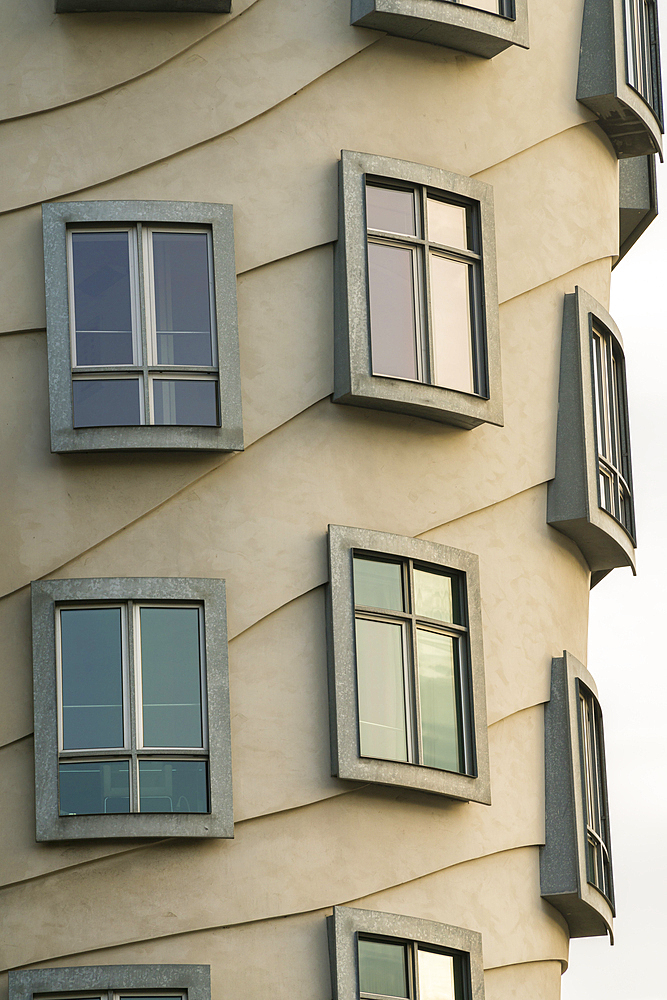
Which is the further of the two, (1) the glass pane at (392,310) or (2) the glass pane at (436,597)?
(1) the glass pane at (392,310)

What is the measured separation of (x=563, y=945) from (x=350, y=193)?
24.5ft

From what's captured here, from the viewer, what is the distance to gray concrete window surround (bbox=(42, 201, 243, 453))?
17594 millimetres

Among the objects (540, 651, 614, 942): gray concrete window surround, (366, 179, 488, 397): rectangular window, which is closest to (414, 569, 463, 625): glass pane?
(540, 651, 614, 942): gray concrete window surround

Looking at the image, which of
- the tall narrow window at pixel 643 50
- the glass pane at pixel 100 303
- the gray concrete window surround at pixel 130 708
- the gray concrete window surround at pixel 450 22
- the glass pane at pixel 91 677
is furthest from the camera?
the tall narrow window at pixel 643 50

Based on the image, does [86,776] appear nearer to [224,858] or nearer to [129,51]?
[224,858]

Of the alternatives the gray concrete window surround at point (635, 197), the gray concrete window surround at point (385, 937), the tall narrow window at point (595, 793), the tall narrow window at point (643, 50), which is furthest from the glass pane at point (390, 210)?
the gray concrete window surround at point (385, 937)

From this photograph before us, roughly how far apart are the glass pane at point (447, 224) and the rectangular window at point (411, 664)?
3.24 meters

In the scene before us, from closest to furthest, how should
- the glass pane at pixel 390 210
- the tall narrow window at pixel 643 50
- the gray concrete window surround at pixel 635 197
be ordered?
the glass pane at pixel 390 210 < the tall narrow window at pixel 643 50 < the gray concrete window surround at pixel 635 197

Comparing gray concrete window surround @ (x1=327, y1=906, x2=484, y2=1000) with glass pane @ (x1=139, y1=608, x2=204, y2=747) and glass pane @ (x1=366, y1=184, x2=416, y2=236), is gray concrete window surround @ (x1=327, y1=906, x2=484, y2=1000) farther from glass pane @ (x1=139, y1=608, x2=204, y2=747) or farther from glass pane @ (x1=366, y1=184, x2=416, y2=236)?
glass pane @ (x1=366, y1=184, x2=416, y2=236)

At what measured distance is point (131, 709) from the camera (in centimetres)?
1711

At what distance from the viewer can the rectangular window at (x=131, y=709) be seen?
55.7 ft

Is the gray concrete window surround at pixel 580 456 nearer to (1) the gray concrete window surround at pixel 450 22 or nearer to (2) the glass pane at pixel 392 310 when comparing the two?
(2) the glass pane at pixel 392 310

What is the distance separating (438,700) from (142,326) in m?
4.33

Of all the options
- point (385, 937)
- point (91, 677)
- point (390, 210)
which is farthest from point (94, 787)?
point (390, 210)
